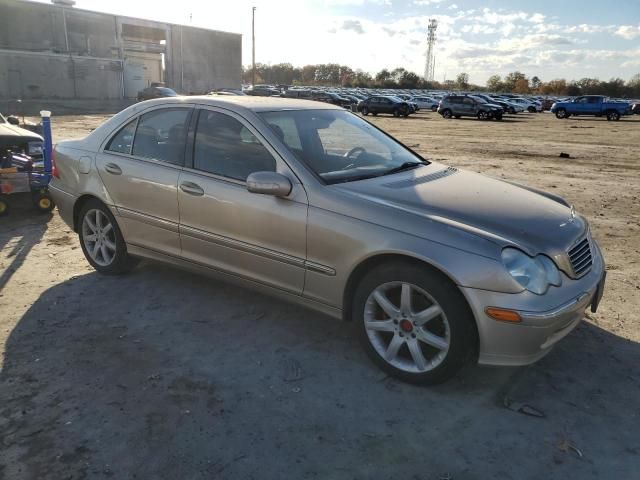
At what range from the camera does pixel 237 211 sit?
12.2ft

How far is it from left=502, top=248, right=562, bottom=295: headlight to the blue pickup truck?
3678 cm

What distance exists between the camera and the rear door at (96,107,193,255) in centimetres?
414

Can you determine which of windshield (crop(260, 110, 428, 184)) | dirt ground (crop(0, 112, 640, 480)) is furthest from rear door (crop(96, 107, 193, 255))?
windshield (crop(260, 110, 428, 184))

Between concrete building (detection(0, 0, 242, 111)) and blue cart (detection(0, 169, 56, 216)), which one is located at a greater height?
concrete building (detection(0, 0, 242, 111))

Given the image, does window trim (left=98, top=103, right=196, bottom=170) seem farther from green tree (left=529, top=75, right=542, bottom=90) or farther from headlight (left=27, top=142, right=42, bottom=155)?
green tree (left=529, top=75, right=542, bottom=90)

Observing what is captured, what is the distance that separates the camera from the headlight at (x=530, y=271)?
2.84 metres

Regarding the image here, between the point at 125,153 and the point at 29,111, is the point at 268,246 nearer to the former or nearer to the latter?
the point at 125,153

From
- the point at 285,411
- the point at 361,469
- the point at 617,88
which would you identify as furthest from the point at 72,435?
the point at 617,88

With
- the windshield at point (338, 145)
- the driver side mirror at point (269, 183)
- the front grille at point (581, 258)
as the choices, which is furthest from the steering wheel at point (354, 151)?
the front grille at point (581, 258)

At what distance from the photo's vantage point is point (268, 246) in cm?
362

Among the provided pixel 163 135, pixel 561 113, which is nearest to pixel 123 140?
pixel 163 135

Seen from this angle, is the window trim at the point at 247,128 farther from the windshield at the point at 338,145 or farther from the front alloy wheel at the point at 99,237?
the front alloy wheel at the point at 99,237

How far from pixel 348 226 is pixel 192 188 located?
Answer: 54.2 inches

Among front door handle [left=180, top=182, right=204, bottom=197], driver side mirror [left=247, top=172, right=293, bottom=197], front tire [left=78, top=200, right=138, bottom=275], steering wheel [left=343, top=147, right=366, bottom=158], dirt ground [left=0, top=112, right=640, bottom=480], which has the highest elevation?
steering wheel [left=343, top=147, right=366, bottom=158]
